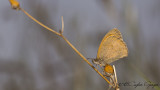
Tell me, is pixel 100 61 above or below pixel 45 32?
below

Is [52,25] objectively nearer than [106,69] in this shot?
No

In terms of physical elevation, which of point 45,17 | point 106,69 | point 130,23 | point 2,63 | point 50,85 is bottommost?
point 50,85

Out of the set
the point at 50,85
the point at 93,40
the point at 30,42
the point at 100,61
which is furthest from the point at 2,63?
the point at 100,61

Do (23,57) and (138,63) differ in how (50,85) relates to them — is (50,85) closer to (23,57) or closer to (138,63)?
(23,57)

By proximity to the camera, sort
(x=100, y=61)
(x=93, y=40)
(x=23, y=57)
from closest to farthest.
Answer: (x=100, y=61)
(x=93, y=40)
(x=23, y=57)

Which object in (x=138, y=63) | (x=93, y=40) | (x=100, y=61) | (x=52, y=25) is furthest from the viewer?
(x=52, y=25)

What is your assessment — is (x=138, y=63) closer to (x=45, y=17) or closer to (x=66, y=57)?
(x=66, y=57)

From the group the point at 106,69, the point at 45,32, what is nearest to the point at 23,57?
the point at 45,32
